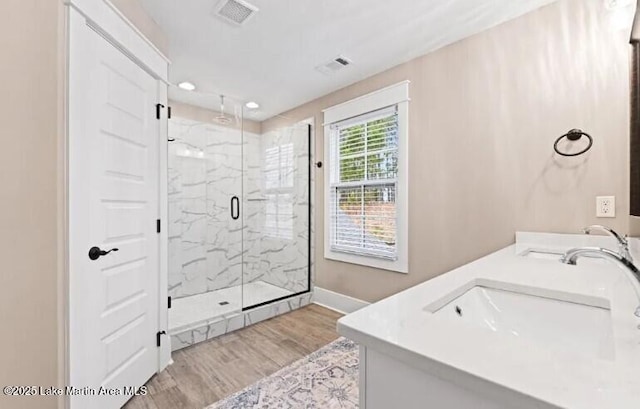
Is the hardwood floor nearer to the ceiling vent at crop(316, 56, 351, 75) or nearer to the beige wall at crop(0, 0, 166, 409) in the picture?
the beige wall at crop(0, 0, 166, 409)

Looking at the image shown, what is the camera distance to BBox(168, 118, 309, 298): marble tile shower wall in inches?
143

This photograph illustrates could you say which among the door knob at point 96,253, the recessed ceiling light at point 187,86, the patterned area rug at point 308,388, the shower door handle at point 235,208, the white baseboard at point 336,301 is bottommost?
the patterned area rug at point 308,388

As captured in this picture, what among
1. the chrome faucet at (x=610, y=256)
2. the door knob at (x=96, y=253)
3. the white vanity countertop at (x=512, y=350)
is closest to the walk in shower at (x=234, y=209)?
the door knob at (x=96, y=253)

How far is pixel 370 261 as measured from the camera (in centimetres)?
302

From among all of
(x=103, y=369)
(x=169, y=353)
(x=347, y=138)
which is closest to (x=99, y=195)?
(x=103, y=369)

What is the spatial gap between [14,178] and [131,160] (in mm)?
709

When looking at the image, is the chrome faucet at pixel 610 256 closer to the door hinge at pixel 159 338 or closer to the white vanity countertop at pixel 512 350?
the white vanity countertop at pixel 512 350

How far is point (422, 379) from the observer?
60cm

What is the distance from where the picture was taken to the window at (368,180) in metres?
2.78

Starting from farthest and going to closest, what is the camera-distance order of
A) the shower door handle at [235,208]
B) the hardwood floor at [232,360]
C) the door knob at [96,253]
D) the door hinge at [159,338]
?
the shower door handle at [235,208], the door hinge at [159,338], the hardwood floor at [232,360], the door knob at [96,253]

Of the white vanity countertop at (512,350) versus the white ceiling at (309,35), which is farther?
the white ceiling at (309,35)

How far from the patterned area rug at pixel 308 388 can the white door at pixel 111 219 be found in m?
0.65

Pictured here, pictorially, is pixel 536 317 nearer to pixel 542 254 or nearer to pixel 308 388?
pixel 542 254

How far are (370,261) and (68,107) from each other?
255 centimetres
